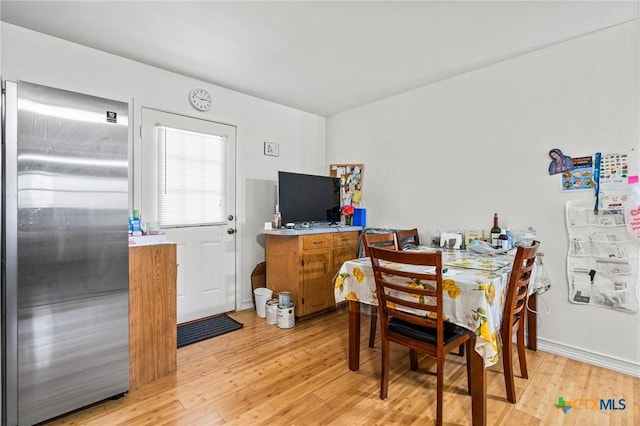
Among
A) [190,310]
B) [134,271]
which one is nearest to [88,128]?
[134,271]

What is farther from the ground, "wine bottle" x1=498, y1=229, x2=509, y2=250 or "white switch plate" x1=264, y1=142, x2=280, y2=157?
"white switch plate" x1=264, y1=142, x2=280, y2=157

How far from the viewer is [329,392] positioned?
1970mm

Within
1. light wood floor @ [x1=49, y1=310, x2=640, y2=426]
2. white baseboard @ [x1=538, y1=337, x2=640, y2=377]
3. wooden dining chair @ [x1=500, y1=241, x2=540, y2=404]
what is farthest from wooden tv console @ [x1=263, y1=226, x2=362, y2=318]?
white baseboard @ [x1=538, y1=337, x2=640, y2=377]

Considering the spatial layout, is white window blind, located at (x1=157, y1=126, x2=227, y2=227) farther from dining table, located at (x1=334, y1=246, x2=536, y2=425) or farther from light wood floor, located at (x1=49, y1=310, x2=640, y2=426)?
dining table, located at (x1=334, y1=246, x2=536, y2=425)

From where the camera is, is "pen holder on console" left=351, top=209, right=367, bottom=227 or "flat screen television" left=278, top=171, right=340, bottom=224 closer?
"flat screen television" left=278, top=171, right=340, bottom=224

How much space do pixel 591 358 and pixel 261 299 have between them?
287cm

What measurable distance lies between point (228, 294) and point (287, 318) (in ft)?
2.77

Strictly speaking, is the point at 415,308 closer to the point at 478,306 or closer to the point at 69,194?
the point at 478,306

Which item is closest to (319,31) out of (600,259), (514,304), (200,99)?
(200,99)

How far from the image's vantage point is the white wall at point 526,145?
226 cm

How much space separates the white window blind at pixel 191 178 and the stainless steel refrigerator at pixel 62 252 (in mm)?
1169

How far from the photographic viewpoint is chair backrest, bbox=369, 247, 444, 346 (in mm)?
1606

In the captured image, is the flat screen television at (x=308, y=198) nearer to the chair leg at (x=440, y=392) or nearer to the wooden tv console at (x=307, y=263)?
the wooden tv console at (x=307, y=263)

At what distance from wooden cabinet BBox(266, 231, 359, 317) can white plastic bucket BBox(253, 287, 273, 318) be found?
3.7 inches
